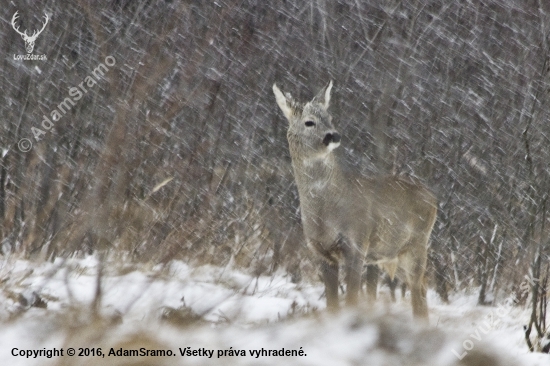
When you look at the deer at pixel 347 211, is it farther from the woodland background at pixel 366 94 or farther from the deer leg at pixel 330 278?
the woodland background at pixel 366 94

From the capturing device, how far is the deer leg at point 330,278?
21.3 ft

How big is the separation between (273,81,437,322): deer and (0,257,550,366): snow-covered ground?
148 inches

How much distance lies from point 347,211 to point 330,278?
794 millimetres

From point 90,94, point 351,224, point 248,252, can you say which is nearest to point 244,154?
point 90,94

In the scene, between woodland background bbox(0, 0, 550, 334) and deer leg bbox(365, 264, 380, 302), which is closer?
woodland background bbox(0, 0, 550, 334)

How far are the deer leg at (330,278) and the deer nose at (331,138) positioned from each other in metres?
1.08

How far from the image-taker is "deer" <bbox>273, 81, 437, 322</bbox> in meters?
7.06

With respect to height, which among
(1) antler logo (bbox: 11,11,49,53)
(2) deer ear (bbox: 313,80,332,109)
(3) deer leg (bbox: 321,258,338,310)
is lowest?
(3) deer leg (bbox: 321,258,338,310)

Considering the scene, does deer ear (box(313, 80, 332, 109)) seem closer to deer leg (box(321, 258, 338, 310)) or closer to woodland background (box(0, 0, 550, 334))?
woodland background (box(0, 0, 550, 334))

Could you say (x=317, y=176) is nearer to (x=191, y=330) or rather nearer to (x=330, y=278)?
(x=330, y=278)

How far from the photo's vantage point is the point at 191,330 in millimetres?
2604

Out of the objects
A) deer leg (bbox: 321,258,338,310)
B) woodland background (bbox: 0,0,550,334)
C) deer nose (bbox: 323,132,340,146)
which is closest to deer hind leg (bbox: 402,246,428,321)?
woodland background (bbox: 0,0,550,334)

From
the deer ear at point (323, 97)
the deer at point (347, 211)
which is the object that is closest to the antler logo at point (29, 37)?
the deer at point (347, 211)

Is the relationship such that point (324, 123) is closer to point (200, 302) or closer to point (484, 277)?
point (484, 277)
